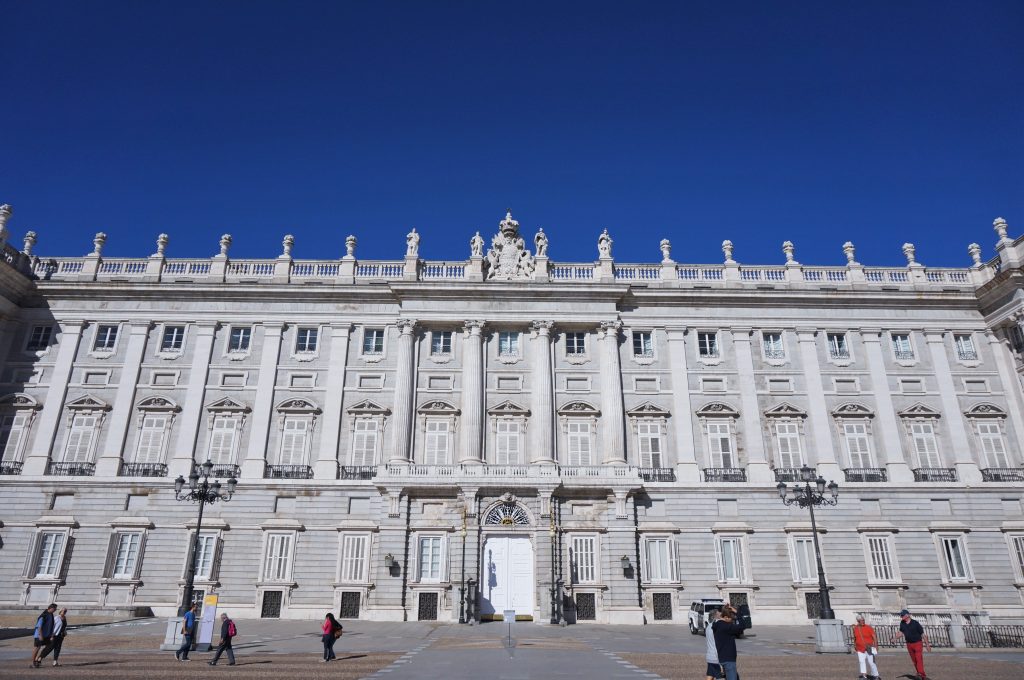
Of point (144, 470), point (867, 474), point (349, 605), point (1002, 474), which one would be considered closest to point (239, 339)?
point (144, 470)

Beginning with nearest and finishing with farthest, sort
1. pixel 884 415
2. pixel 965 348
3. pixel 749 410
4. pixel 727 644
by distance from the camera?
1. pixel 727 644
2. pixel 884 415
3. pixel 749 410
4. pixel 965 348

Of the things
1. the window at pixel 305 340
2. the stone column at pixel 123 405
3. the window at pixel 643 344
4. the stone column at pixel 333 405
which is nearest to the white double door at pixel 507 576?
the stone column at pixel 333 405

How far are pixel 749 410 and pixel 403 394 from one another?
18316mm

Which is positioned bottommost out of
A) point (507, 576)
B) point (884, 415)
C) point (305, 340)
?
point (507, 576)

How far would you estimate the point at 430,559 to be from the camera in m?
31.9

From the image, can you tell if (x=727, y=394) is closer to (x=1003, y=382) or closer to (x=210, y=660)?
(x=1003, y=382)

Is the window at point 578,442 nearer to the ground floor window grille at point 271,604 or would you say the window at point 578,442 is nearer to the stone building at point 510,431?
the stone building at point 510,431

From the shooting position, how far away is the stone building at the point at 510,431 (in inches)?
1262

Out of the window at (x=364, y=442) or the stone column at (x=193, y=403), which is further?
the window at (x=364, y=442)

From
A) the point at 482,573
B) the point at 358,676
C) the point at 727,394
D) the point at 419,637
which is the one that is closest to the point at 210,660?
the point at 358,676

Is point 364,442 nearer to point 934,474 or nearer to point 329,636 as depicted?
point 329,636

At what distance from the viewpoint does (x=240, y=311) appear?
37375mm

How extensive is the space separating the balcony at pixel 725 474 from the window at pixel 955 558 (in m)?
9.91

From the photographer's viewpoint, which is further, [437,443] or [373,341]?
[373,341]
